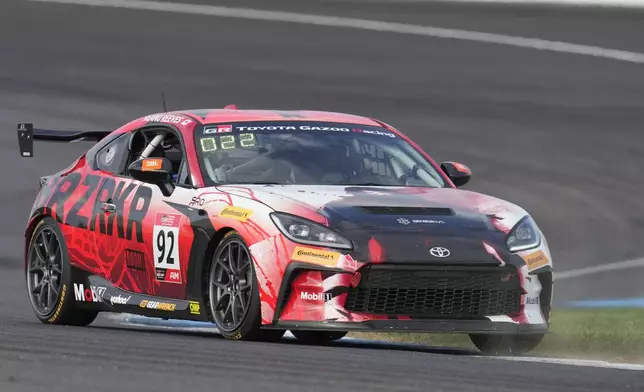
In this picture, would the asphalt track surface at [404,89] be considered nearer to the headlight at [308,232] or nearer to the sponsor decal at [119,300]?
the sponsor decal at [119,300]

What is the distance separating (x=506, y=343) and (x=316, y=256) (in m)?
1.33

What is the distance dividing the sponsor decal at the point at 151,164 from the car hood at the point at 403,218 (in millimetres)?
690

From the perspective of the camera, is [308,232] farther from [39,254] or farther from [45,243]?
[39,254]

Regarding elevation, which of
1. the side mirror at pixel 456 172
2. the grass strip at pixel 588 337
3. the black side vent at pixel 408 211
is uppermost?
the side mirror at pixel 456 172

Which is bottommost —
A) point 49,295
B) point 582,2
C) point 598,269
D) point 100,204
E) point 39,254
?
point 598,269

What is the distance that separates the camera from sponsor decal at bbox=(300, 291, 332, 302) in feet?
30.0

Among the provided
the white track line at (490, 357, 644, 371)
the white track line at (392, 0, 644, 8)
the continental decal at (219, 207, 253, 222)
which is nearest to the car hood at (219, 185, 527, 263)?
the continental decal at (219, 207, 253, 222)

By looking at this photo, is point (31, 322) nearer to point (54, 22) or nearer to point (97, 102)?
point (97, 102)

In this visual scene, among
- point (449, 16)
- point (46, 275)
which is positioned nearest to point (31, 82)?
point (449, 16)

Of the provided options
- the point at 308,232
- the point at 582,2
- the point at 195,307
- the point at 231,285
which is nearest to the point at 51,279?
the point at 195,307

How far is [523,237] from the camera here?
9.60 meters

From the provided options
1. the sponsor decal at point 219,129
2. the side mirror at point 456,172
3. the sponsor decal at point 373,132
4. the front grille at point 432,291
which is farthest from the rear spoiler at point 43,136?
the front grille at point 432,291

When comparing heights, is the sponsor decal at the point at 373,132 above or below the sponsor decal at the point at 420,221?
above

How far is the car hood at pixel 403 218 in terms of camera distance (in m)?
9.17
